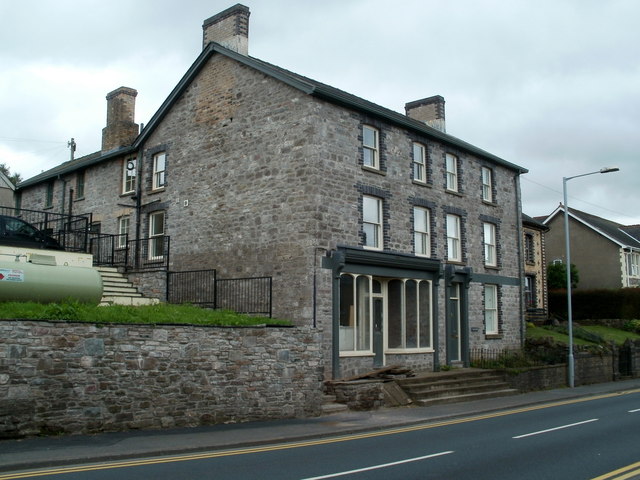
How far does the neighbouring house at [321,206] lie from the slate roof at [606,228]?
23.2 m

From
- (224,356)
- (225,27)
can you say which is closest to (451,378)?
(224,356)

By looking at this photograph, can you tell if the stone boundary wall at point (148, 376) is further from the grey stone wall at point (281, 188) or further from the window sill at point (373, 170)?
the window sill at point (373, 170)

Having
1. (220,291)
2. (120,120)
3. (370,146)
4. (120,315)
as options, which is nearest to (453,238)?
(370,146)

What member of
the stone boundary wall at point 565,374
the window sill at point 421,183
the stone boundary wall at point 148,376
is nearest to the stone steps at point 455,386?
the stone boundary wall at point 565,374

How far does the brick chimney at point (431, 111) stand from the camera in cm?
3139

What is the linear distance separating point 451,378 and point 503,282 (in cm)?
784

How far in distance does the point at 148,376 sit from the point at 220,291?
796 cm

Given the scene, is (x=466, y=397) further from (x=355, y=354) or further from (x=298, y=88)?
(x=298, y=88)

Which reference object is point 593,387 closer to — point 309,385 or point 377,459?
point 309,385

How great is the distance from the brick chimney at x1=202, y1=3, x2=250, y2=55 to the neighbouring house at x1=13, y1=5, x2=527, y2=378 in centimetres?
6

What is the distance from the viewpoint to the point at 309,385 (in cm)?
1678

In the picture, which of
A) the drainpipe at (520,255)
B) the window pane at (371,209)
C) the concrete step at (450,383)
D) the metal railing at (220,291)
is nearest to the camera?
the concrete step at (450,383)

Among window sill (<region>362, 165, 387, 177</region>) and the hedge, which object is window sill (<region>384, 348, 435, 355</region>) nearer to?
window sill (<region>362, 165, 387, 177</region>)

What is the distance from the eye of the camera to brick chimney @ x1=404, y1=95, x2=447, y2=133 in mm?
31391
